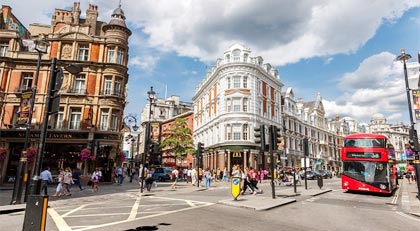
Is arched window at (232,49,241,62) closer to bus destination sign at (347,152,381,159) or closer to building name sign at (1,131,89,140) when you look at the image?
building name sign at (1,131,89,140)

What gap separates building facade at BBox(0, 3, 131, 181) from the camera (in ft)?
82.9

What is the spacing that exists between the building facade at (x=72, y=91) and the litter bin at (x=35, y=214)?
20.8 meters

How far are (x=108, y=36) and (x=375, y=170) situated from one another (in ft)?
85.1

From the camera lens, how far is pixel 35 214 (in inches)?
203

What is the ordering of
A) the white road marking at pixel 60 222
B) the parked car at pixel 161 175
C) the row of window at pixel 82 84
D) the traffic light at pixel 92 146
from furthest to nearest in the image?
the parked car at pixel 161 175, the row of window at pixel 82 84, the traffic light at pixel 92 146, the white road marking at pixel 60 222

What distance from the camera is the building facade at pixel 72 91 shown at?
2528 cm

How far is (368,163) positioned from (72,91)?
2561 cm

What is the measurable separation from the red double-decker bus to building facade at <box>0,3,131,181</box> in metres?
19.8

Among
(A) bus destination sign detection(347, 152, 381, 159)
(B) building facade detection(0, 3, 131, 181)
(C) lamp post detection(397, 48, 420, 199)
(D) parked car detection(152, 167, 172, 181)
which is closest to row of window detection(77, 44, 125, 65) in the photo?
(B) building facade detection(0, 3, 131, 181)

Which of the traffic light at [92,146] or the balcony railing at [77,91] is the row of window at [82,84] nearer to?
the balcony railing at [77,91]

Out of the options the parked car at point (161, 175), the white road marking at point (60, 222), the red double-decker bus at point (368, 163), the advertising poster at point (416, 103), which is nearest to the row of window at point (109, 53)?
the parked car at point (161, 175)

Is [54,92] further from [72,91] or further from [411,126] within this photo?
[72,91]

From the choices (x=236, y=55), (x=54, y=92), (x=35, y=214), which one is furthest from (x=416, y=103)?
(x=236, y=55)

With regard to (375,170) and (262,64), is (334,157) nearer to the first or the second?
(262,64)
